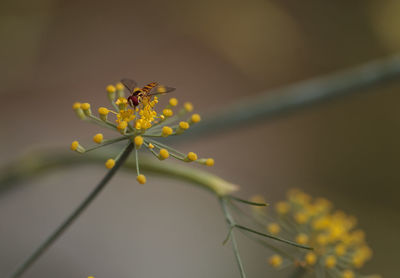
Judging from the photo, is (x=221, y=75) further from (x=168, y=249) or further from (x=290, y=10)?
(x=168, y=249)

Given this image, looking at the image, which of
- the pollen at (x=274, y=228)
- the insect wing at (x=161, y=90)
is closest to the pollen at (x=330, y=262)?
the pollen at (x=274, y=228)

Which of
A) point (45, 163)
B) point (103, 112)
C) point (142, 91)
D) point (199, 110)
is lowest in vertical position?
point (103, 112)

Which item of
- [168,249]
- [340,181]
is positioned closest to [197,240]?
[168,249]

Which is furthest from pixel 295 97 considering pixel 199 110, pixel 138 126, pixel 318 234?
pixel 199 110

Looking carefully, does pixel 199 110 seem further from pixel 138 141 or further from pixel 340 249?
pixel 138 141

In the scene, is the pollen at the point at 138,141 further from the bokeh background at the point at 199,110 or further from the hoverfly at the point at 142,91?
the bokeh background at the point at 199,110

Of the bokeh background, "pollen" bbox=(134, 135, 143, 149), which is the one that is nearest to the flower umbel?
"pollen" bbox=(134, 135, 143, 149)
